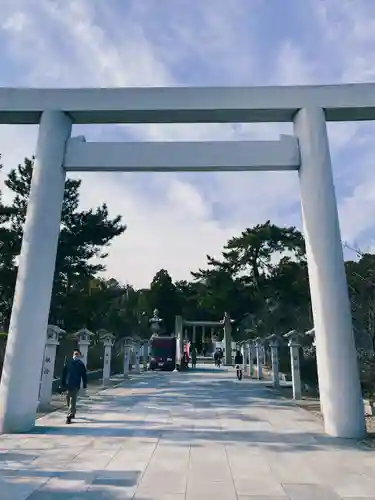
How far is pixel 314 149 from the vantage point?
818 cm

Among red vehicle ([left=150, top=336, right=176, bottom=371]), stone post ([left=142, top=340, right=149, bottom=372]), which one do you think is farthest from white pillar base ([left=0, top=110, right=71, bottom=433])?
stone post ([left=142, top=340, right=149, bottom=372])

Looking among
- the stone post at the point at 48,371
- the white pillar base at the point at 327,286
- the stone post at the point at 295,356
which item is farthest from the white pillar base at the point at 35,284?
the stone post at the point at 295,356

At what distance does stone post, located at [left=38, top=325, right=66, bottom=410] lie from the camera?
1036 centimetres

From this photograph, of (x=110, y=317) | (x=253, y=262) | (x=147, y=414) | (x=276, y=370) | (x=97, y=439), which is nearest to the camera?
(x=97, y=439)

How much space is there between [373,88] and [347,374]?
5579mm

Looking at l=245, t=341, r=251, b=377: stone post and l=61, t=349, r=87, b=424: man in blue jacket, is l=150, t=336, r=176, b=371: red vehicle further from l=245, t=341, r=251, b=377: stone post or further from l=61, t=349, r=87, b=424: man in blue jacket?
l=61, t=349, r=87, b=424: man in blue jacket

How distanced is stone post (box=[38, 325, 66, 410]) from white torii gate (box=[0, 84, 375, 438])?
2.89 metres

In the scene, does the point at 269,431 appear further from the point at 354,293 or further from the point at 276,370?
the point at 276,370

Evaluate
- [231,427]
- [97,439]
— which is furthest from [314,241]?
[97,439]

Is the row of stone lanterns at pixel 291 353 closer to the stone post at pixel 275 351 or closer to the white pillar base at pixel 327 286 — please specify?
the stone post at pixel 275 351

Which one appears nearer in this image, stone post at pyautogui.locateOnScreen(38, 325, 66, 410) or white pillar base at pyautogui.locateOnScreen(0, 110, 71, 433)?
white pillar base at pyautogui.locateOnScreen(0, 110, 71, 433)

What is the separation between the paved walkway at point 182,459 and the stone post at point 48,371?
878mm

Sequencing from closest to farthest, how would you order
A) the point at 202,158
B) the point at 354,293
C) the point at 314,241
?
the point at 314,241
the point at 202,158
the point at 354,293

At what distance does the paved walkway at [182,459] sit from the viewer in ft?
14.7
